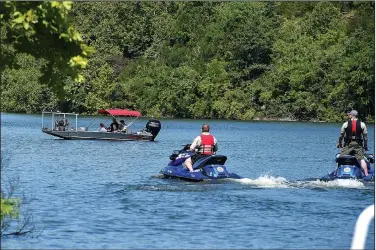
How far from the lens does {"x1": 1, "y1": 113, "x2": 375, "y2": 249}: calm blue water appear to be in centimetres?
1973

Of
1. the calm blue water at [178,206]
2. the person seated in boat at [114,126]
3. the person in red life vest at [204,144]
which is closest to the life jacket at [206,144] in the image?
the person in red life vest at [204,144]

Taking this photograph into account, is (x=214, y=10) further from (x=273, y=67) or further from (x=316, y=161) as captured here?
(x=316, y=161)

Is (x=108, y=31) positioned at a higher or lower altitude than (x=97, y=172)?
higher

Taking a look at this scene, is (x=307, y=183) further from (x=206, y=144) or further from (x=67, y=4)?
(x=67, y=4)

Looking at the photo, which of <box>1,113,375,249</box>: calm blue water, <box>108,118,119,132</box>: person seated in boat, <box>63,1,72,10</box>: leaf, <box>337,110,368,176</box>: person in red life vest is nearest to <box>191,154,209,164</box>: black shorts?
<box>1,113,375,249</box>: calm blue water

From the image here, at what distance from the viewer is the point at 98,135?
61625 millimetres

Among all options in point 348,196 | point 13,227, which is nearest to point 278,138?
point 348,196

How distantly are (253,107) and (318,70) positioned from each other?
8.36 meters

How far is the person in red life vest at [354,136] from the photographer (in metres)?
26.8

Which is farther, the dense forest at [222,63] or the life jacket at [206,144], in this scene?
the dense forest at [222,63]

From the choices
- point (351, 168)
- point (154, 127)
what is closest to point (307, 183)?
point (351, 168)

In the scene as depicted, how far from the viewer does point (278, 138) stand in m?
70.2

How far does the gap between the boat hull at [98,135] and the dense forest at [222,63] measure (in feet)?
110

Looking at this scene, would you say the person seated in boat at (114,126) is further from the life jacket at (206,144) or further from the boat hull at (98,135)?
the life jacket at (206,144)
